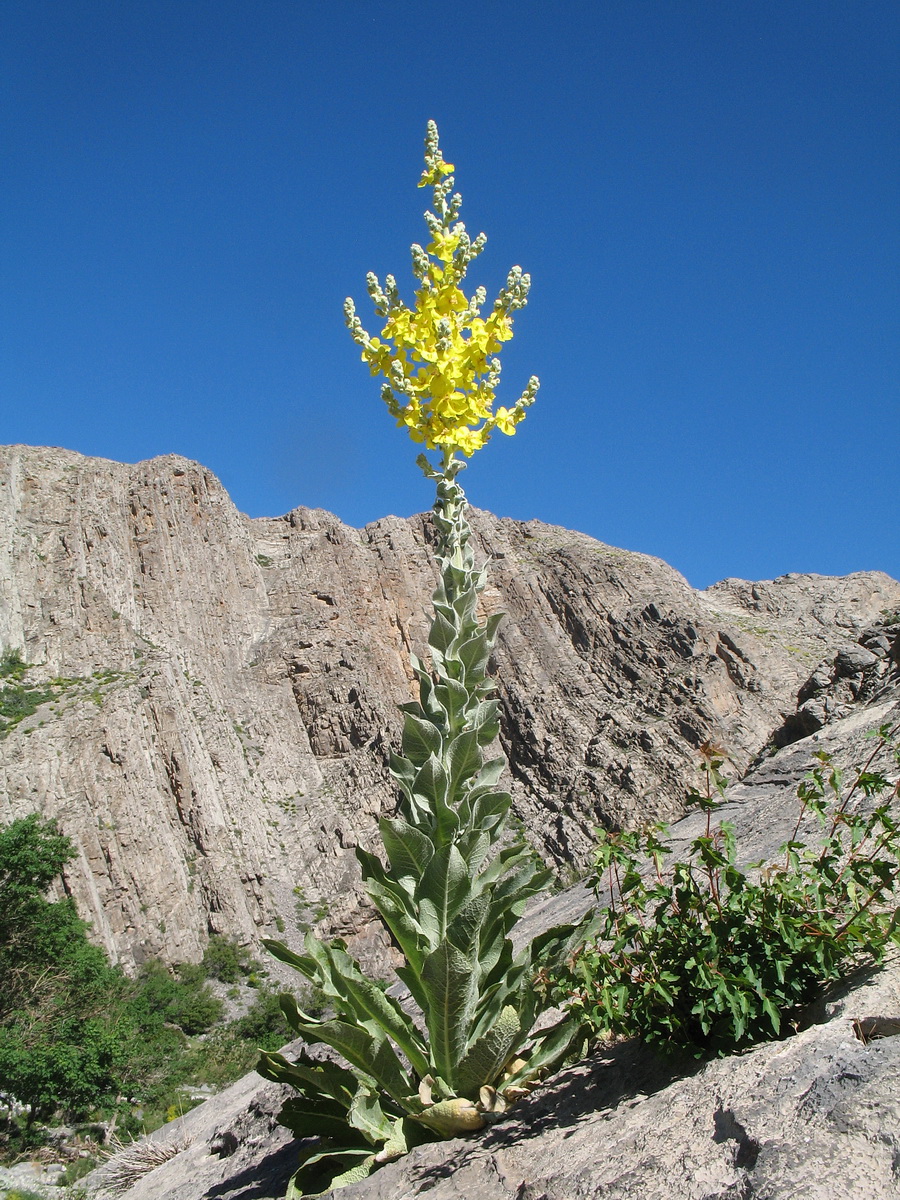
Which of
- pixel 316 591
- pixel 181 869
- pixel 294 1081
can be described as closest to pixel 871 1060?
pixel 294 1081

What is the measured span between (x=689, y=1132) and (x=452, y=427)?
2.83 metres

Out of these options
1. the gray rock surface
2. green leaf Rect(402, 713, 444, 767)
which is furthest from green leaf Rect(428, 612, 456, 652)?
the gray rock surface

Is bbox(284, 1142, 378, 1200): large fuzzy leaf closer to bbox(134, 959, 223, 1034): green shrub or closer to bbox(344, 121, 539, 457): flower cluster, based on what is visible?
bbox(344, 121, 539, 457): flower cluster

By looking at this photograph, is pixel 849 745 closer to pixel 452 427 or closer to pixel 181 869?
pixel 452 427

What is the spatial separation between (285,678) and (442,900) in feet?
188

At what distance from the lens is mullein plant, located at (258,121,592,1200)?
2639 millimetres

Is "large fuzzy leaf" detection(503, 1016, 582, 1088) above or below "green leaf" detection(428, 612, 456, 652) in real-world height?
below

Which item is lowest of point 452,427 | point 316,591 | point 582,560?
point 452,427

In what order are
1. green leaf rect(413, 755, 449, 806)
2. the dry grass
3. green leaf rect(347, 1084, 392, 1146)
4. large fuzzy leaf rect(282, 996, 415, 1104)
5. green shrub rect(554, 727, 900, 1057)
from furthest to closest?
the dry grass
green leaf rect(413, 755, 449, 806)
large fuzzy leaf rect(282, 996, 415, 1104)
green leaf rect(347, 1084, 392, 1146)
green shrub rect(554, 727, 900, 1057)

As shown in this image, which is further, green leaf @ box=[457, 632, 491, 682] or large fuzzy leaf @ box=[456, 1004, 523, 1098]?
green leaf @ box=[457, 632, 491, 682]

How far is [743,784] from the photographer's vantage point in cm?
738

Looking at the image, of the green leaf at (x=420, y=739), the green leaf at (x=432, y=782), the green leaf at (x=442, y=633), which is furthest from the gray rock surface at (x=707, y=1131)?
the green leaf at (x=442, y=633)

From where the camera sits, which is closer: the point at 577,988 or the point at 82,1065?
the point at 577,988

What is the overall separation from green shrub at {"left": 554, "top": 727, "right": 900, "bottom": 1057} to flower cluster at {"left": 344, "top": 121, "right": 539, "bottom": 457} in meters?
1.89
